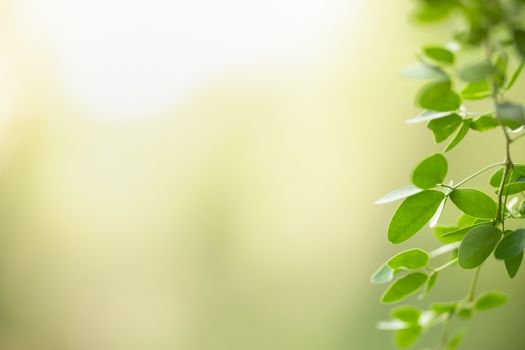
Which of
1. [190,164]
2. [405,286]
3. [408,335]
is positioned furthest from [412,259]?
[190,164]

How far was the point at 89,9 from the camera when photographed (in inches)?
100

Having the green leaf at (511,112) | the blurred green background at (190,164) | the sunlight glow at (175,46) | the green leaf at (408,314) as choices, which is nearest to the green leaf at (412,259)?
the green leaf at (408,314)

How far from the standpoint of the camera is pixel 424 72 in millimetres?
385

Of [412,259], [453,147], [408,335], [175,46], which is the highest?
[175,46]

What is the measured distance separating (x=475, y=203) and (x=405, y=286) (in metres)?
0.12

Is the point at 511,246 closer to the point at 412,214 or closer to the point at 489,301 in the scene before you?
the point at 412,214

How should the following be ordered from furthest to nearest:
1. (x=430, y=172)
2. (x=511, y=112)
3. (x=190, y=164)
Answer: (x=190, y=164) → (x=430, y=172) → (x=511, y=112)

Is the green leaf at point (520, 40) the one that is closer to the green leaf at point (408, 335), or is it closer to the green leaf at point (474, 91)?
the green leaf at point (474, 91)

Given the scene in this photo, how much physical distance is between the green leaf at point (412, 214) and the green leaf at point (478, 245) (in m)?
0.04

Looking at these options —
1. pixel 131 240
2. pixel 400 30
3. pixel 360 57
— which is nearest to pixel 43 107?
pixel 131 240

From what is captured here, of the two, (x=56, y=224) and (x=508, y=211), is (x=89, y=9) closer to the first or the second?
(x=56, y=224)

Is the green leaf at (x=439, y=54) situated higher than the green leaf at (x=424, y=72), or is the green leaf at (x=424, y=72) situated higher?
the green leaf at (x=439, y=54)

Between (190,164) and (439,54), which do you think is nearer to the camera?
(439,54)

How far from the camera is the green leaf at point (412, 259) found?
1.68 ft
